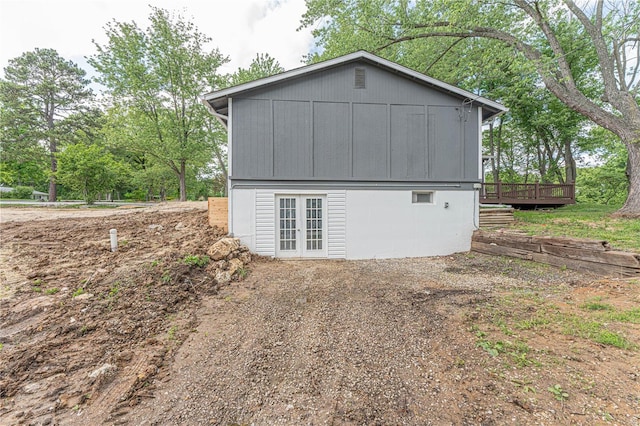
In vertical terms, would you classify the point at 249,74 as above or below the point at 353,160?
above

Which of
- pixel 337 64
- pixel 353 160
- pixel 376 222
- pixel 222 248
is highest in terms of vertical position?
pixel 337 64

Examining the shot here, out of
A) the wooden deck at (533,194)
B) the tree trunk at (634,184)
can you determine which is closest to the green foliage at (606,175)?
the wooden deck at (533,194)

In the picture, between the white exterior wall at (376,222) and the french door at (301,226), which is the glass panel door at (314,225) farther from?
the white exterior wall at (376,222)

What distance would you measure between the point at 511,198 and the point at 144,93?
24.3m

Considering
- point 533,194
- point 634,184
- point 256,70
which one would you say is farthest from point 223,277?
point 256,70

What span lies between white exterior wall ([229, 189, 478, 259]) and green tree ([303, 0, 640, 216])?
597 cm

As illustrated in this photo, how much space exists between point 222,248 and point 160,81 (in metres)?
18.0

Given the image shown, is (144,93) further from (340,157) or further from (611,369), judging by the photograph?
(611,369)

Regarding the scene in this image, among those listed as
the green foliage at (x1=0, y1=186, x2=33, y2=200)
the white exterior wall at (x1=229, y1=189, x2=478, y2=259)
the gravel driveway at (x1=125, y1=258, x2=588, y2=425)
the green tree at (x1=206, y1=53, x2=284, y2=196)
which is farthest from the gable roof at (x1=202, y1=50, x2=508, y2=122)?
the green foliage at (x1=0, y1=186, x2=33, y2=200)

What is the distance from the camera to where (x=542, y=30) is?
29.8 ft

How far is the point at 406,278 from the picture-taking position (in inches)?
203

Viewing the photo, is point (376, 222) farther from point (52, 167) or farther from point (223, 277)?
point (52, 167)

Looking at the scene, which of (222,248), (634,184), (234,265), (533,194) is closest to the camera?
(234,265)

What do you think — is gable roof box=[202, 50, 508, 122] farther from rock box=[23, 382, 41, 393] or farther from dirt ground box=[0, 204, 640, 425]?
rock box=[23, 382, 41, 393]
